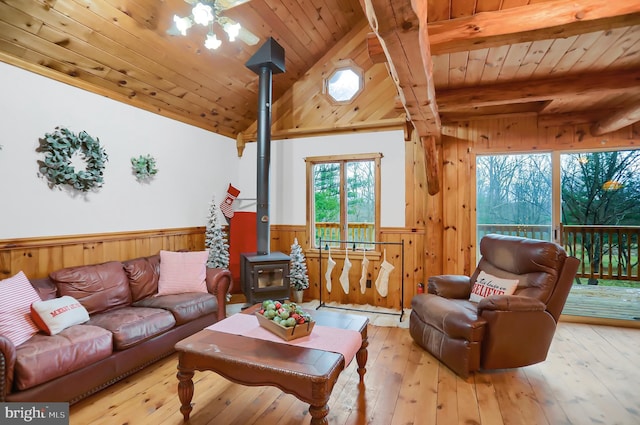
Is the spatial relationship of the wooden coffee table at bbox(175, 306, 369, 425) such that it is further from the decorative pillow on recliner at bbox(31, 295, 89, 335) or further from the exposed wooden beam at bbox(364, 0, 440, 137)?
the exposed wooden beam at bbox(364, 0, 440, 137)

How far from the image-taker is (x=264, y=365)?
175cm

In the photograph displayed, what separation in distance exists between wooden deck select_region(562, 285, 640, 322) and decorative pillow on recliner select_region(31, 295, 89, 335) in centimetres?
502

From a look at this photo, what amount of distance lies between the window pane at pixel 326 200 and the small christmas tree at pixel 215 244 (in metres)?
1.38

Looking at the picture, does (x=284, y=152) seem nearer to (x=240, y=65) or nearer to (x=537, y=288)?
(x=240, y=65)

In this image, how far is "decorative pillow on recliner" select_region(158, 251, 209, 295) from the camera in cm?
340

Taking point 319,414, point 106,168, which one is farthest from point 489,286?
point 106,168

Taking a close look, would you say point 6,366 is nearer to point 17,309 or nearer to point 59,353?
point 59,353

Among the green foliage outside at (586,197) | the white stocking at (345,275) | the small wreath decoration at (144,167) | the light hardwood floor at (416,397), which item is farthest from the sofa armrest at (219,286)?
the green foliage outside at (586,197)

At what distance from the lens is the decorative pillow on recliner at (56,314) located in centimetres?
224

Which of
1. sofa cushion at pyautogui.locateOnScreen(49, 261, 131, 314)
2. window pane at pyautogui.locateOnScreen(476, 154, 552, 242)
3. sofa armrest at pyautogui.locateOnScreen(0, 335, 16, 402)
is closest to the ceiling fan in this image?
sofa cushion at pyautogui.locateOnScreen(49, 261, 131, 314)

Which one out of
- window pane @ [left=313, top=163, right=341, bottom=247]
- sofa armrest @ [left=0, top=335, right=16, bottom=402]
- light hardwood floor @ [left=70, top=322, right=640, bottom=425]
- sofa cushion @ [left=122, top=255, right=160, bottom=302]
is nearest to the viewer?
sofa armrest @ [left=0, top=335, right=16, bottom=402]

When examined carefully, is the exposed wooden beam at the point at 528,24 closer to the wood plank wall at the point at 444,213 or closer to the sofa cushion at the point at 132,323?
the wood plank wall at the point at 444,213

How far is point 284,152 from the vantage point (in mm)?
5129

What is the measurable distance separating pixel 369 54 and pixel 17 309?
2.92 metres
